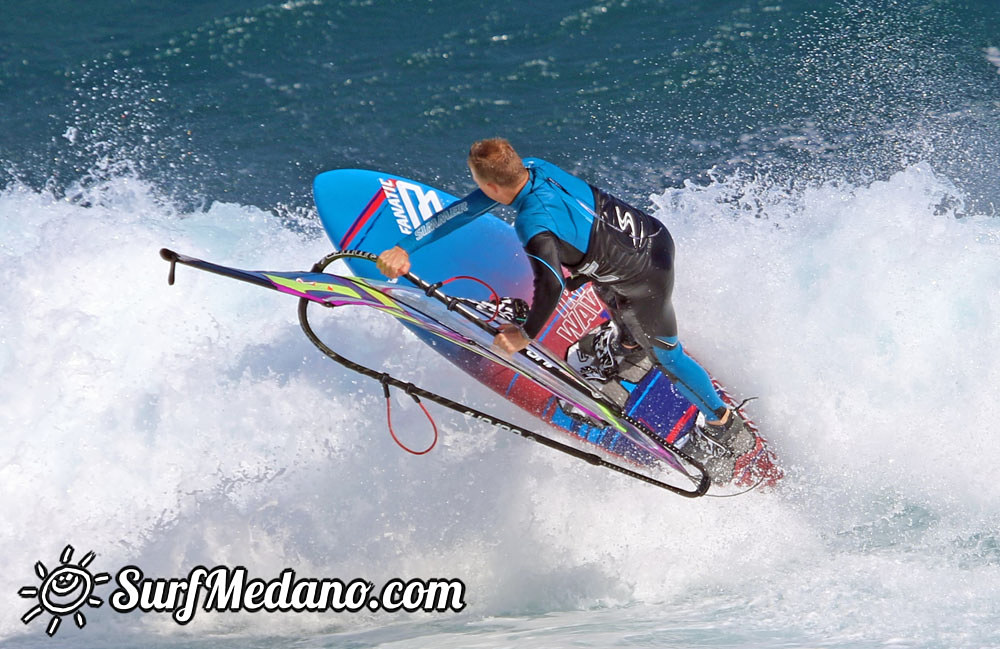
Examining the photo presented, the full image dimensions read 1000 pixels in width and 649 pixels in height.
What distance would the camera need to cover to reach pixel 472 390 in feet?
17.3

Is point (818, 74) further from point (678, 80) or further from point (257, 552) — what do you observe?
point (257, 552)

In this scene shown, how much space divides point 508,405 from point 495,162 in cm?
198

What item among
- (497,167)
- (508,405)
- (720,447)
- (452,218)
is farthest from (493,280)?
(497,167)

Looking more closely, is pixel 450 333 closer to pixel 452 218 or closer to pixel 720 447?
pixel 452 218

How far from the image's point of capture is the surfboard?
198 inches

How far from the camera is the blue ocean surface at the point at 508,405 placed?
484cm

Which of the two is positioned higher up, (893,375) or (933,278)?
(933,278)

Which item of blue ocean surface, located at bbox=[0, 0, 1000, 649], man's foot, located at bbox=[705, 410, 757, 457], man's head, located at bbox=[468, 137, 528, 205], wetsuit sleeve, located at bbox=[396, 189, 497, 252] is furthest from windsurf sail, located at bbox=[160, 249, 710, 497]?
blue ocean surface, located at bbox=[0, 0, 1000, 649]

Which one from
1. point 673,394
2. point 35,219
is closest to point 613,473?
point 673,394

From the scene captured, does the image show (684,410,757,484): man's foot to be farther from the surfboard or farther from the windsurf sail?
the windsurf sail

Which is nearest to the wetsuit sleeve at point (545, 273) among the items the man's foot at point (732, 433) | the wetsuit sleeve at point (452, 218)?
the wetsuit sleeve at point (452, 218)

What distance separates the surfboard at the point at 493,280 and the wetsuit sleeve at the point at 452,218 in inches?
39.8

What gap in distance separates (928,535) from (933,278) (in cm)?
159

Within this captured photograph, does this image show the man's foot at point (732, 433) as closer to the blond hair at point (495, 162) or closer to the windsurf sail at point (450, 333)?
the windsurf sail at point (450, 333)
